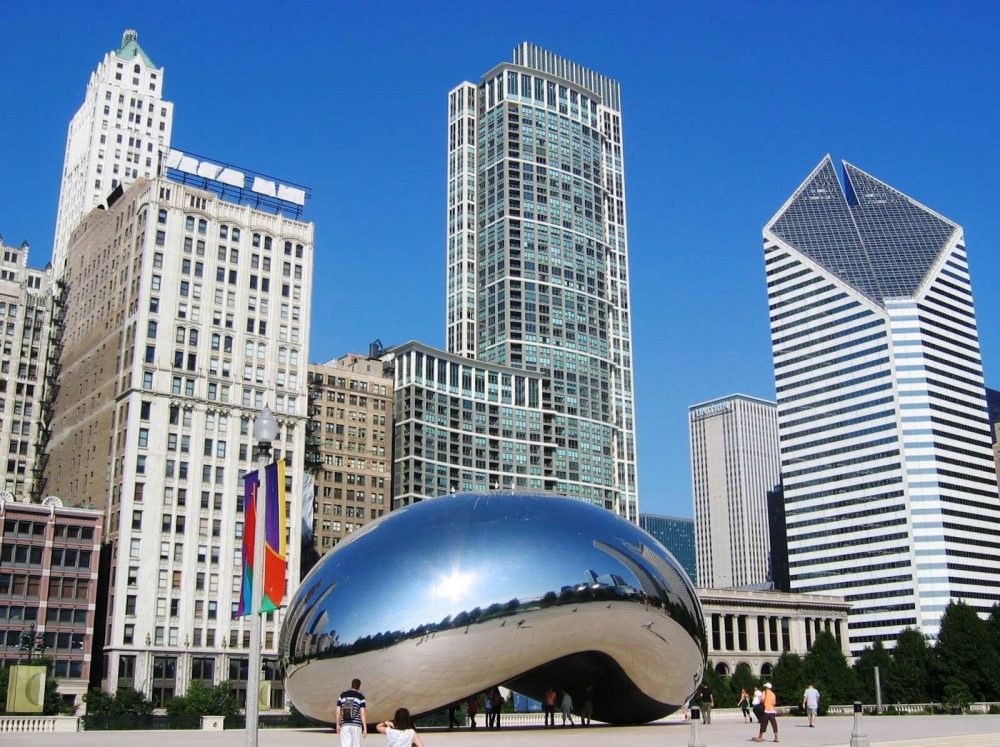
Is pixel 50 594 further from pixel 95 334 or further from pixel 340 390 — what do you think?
pixel 340 390

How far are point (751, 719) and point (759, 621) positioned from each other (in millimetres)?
101932

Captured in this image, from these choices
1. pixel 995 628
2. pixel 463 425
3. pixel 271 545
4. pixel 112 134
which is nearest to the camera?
pixel 271 545

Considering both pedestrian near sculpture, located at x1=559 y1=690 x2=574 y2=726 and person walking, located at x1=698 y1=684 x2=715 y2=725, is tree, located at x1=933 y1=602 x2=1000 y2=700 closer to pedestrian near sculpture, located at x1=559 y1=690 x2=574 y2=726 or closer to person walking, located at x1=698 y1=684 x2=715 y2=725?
person walking, located at x1=698 y1=684 x2=715 y2=725

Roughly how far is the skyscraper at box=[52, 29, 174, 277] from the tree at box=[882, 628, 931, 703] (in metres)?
135

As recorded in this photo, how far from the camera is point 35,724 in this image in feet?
144

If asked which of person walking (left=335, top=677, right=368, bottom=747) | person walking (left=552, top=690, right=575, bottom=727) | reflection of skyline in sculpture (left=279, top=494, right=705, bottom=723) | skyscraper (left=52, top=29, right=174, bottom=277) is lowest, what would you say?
person walking (left=552, top=690, right=575, bottom=727)

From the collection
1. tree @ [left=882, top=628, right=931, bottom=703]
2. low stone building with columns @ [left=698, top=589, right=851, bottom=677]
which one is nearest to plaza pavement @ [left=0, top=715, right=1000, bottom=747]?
tree @ [left=882, top=628, right=931, bottom=703]

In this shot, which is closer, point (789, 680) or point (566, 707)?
point (566, 707)

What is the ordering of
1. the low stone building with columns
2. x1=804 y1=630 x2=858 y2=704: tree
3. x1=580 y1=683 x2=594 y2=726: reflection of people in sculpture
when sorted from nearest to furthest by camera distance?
x1=580 y1=683 x2=594 y2=726: reflection of people in sculpture
x1=804 y1=630 x2=858 y2=704: tree
the low stone building with columns

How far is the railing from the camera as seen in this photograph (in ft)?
142

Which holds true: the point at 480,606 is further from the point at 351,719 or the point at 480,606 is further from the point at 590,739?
the point at 351,719

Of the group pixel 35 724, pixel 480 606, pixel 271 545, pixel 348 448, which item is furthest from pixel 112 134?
pixel 271 545

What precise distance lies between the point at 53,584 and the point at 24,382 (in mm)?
39246

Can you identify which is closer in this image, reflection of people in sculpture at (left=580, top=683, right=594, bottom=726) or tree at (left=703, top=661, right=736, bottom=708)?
reflection of people in sculpture at (left=580, top=683, right=594, bottom=726)
